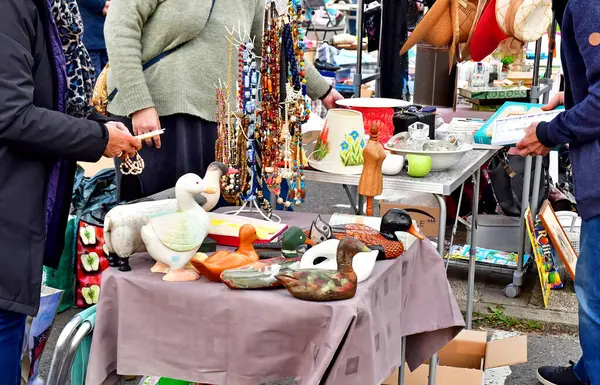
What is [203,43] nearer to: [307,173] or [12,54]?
[307,173]

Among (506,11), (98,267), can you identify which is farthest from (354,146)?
(98,267)

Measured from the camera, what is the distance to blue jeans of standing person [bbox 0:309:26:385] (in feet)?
5.67

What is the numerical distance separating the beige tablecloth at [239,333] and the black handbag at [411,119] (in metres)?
1.12

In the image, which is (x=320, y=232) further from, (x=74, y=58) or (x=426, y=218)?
(x=426, y=218)

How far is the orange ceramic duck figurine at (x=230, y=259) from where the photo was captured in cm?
177

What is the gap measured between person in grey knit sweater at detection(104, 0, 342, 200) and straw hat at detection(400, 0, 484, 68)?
2.99 feet

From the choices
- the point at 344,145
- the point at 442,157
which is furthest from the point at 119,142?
the point at 442,157

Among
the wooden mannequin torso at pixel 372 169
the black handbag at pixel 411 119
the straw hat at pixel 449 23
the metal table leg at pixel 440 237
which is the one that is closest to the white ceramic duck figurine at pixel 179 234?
the wooden mannequin torso at pixel 372 169

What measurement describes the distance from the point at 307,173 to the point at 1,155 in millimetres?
1082

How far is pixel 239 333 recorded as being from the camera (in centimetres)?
170

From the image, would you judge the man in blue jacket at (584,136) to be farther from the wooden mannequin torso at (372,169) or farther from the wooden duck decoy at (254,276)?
the wooden duck decoy at (254,276)

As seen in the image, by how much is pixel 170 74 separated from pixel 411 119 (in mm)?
988

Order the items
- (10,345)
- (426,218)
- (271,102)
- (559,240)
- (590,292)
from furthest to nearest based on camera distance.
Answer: (426,218) < (559,240) < (590,292) < (271,102) < (10,345)

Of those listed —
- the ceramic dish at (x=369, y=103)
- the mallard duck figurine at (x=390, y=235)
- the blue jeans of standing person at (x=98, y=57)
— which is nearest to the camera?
the mallard duck figurine at (x=390, y=235)
